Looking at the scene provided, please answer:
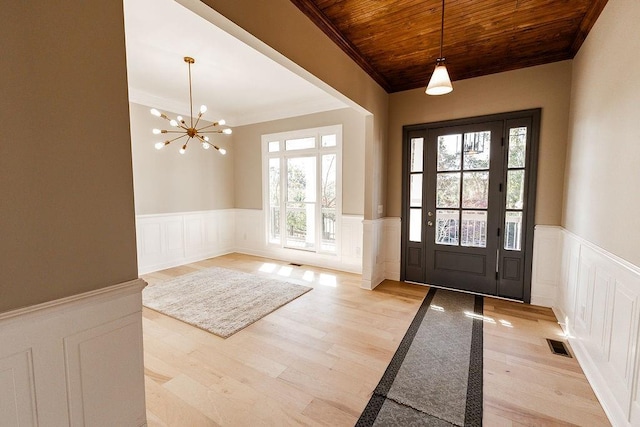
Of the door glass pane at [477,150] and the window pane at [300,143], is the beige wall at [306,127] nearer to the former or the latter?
the window pane at [300,143]

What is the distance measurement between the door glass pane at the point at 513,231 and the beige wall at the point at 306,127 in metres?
2.05

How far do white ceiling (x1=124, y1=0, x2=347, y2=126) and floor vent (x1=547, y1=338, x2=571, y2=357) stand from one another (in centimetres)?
415

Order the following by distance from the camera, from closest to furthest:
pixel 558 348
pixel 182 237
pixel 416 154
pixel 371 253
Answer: pixel 558 348 < pixel 371 253 < pixel 416 154 < pixel 182 237

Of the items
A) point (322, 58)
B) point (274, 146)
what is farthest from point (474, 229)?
point (274, 146)

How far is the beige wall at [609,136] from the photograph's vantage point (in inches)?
67.0

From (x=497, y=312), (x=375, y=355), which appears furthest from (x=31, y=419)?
(x=497, y=312)

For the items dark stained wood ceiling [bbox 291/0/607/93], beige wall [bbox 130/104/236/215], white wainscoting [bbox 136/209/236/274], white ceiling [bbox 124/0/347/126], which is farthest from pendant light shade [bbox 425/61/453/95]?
white wainscoting [bbox 136/209/236/274]

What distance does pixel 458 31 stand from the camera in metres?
2.70

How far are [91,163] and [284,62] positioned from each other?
160 centimetres

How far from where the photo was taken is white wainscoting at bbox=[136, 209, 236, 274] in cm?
466

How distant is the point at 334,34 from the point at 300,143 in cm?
268

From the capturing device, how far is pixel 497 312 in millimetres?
3211

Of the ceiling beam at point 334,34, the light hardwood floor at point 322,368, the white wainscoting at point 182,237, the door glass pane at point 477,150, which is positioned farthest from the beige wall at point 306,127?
the light hardwood floor at point 322,368

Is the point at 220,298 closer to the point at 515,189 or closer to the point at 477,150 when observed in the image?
the point at 477,150
